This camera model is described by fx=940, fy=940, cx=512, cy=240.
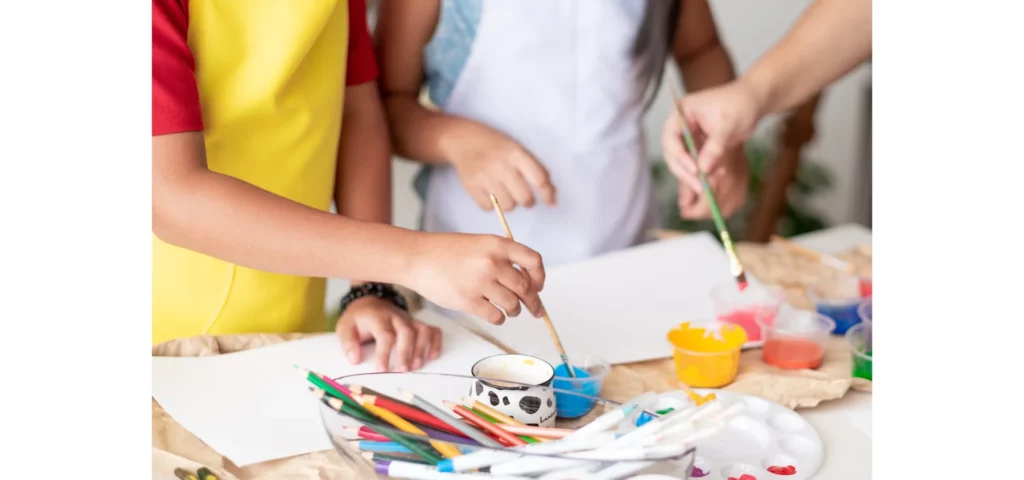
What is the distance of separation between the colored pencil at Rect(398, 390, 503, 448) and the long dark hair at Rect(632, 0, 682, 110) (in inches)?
30.6

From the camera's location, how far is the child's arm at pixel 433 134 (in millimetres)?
1217

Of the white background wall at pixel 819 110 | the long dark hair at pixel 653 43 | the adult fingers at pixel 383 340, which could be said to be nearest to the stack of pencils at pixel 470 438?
the adult fingers at pixel 383 340

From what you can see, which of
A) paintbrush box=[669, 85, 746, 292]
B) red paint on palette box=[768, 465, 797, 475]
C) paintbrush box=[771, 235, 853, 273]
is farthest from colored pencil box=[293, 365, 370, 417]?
paintbrush box=[771, 235, 853, 273]

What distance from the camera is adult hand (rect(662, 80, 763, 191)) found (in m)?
1.21

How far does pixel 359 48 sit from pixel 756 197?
189cm

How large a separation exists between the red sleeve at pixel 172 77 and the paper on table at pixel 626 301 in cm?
43

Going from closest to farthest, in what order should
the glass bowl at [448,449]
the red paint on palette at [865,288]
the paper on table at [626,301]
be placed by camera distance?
the glass bowl at [448,449] → the paper on table at [626,301] → the red paint on palette at [865,288]

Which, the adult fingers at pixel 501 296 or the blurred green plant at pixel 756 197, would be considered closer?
the adult fingers at pixel 501 296

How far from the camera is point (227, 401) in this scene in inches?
34.2

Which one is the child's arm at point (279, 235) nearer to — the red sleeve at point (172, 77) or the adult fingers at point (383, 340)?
the red sleeve at point (172, 77)

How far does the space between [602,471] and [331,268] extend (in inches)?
13.5

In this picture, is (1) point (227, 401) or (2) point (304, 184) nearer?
(1) point (227, 401)
